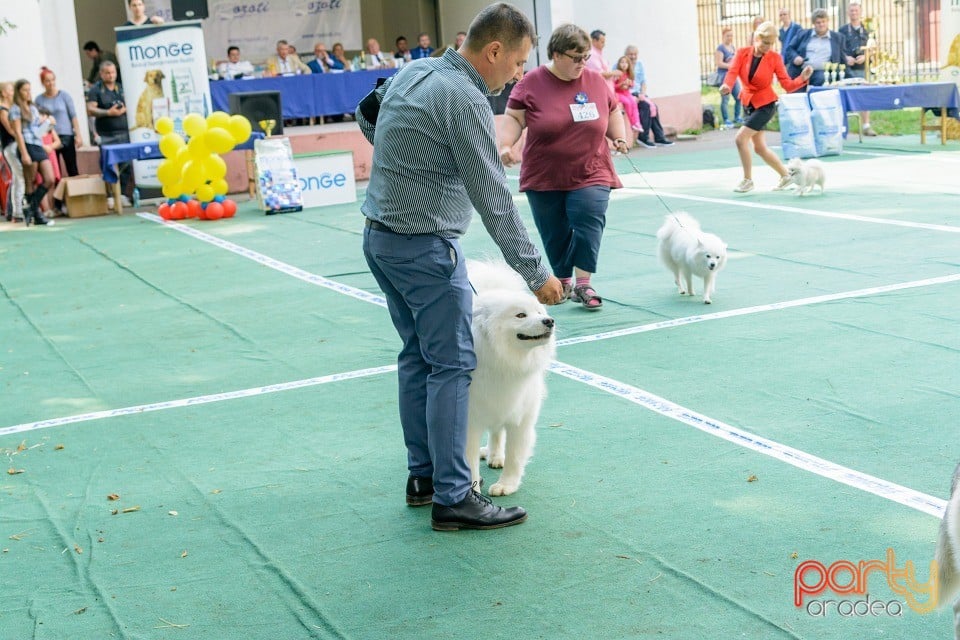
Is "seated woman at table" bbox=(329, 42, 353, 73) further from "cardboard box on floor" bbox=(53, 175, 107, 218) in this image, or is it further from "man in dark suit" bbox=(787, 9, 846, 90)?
"man in dark suit" bbox=(787, 9, 846, 90)

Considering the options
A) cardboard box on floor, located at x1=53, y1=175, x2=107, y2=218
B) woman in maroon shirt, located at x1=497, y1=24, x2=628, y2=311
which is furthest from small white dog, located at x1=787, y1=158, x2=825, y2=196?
cardboard box on floor, located at x1=53, y1=175, x2=107, y2=218

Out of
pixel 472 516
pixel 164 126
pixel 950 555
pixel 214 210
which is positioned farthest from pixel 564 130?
pixel 164 126

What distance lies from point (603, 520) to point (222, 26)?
24.6 meters

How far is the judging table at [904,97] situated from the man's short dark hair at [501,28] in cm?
1401

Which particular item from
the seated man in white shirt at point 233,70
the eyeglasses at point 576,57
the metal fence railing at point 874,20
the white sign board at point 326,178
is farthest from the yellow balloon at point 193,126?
the metal fence railing at point 874,20

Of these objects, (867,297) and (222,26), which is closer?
(867,297)

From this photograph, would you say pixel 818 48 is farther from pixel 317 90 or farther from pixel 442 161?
pixel 442 161

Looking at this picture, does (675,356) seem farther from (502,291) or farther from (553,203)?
(502,291)

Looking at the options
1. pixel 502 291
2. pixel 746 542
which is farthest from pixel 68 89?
pixel 746 542

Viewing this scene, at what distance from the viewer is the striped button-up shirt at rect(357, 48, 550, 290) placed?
4.09 metres

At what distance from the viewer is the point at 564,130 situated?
7871 millimetres

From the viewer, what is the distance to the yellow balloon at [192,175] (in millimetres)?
14711

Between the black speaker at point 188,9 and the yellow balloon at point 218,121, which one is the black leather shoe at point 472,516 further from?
the black speaker at point 188,9

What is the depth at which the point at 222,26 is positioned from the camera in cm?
2684
